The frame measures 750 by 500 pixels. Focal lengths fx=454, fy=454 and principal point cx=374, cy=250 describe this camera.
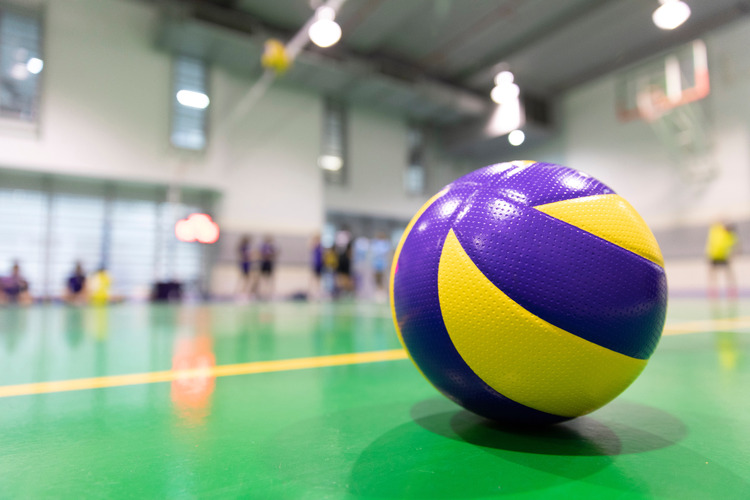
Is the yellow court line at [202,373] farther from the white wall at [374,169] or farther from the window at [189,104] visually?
the white wall at [374,169]

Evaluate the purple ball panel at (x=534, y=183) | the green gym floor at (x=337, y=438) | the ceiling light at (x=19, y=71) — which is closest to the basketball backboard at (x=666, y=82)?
the green gym floor at (x=337, y=438)

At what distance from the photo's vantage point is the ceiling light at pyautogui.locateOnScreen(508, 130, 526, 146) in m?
15.9

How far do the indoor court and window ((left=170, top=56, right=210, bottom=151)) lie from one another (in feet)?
0.25

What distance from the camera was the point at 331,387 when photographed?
1.72 metres

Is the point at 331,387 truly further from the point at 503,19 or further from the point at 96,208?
the point at 96,208

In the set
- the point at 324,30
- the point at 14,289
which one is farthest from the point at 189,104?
the point at 324,30

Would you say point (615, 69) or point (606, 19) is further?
point (615, 69)

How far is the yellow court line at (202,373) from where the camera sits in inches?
68.2

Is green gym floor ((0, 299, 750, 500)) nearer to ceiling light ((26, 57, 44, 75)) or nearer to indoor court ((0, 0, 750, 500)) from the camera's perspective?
indoor court ((0, 0, 750, 500))

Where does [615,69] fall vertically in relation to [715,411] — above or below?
above

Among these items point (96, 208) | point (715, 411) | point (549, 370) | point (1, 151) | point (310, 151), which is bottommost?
point (715, 411)

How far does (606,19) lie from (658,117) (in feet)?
10.5

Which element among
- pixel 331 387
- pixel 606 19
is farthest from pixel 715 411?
pixel 606 19

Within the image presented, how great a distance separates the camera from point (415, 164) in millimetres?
17484
